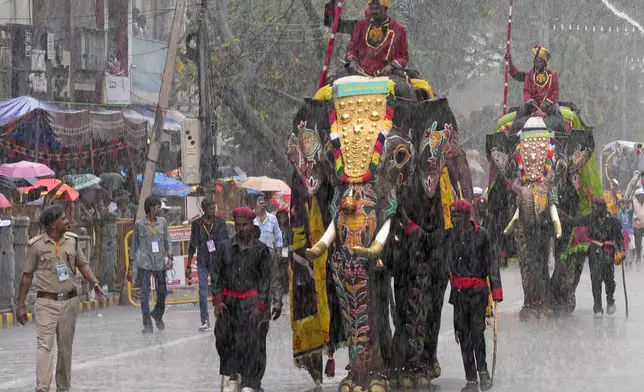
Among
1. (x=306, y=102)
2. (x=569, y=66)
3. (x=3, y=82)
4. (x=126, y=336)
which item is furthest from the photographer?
(x=569, y=66)

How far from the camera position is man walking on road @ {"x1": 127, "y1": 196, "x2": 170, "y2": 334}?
17703mm

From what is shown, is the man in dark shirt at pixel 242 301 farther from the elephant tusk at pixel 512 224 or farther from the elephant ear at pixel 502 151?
the elephant ear at pixel 502 151

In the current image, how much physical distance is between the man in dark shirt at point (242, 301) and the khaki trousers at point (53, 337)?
111 cm

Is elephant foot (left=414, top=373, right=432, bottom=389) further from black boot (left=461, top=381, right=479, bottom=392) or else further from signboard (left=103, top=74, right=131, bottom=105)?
signboard (left=103, top=74, right=131, bottom=105)

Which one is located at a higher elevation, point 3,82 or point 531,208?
point 3,82

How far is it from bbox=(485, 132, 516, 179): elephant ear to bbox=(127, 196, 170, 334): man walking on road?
4283 millimetres

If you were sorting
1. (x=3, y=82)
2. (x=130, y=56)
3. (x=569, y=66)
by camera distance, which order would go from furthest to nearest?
(x=569, y=66) → (x=130, y=56) → (x=3, y=82)

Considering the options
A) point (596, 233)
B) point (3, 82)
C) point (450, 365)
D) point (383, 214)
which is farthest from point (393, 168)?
point (3, 82)

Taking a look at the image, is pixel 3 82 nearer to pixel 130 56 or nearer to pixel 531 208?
pixel 130 56

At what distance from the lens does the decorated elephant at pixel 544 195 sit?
18250mm

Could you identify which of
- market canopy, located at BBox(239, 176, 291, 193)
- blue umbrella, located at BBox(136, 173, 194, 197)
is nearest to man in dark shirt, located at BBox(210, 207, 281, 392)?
market canopy, located at BBox(239, 176, 291, 193)

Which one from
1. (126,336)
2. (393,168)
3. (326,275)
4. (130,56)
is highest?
(130,56)

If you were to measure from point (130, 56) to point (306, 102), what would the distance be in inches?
967

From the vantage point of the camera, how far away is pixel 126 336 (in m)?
17.3
